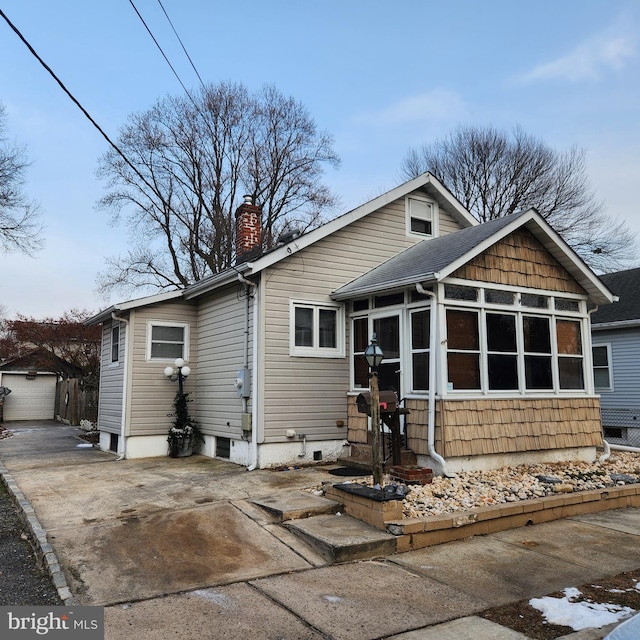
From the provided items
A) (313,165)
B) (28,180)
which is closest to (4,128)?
(28,180)

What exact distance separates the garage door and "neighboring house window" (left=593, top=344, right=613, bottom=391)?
2520 cm

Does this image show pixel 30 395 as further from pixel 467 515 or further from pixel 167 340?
pixel 467 515

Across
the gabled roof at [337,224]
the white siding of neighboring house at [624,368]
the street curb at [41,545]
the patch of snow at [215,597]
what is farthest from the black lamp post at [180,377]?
the white siding of neighboring house at [624,368]

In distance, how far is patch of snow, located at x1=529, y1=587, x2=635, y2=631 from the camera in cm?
382

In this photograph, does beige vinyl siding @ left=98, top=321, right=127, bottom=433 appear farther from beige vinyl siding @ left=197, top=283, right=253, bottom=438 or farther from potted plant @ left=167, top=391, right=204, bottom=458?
beige vinyl siding @ left=197, top=283, right=253, bottom=438

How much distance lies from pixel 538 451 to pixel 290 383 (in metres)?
4.43

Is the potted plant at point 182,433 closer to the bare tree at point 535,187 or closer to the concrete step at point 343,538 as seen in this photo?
the concrete step at point 343,538

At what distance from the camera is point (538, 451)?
9023 millimetres

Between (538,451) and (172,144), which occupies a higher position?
(172,144)

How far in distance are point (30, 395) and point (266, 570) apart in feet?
89.5

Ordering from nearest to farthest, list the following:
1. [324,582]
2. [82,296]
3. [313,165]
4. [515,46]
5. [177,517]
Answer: [324,582] < [177,517] < [515,46] < [313,165] < [82,296]

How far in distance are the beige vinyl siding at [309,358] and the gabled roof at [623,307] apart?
800 cm

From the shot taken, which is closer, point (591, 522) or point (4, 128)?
point (591, 522)

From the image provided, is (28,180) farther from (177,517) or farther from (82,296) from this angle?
(177,517)
